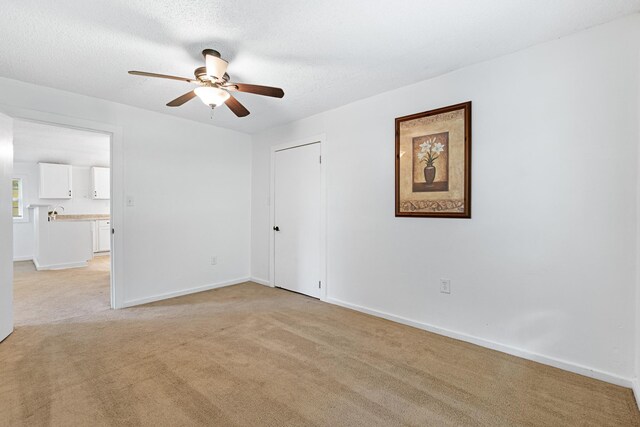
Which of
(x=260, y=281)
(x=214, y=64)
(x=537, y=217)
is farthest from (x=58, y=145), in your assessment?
(x=537, y=217)

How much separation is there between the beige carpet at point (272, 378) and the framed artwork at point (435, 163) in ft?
3.85

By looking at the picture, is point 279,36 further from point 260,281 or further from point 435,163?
point 260,281

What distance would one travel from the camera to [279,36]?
81.0 inches

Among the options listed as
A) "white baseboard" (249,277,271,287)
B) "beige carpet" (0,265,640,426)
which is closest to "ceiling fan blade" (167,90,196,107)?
"beige carpet" (0,265,640,426)

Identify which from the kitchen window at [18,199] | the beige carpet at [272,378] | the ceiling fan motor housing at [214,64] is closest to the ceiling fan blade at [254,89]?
the ceiling fan motor housing at [214,64]

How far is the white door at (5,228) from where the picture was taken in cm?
257

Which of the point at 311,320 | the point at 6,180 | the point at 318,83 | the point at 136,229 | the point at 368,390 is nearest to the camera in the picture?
the point at 368,390

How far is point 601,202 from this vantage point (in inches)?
77.5

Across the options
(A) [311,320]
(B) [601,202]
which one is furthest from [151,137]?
(B) [601,202]

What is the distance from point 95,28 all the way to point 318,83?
5.59ft

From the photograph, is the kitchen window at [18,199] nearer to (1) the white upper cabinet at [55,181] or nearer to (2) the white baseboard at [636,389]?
(1) the white upper cabinet at [55,181]

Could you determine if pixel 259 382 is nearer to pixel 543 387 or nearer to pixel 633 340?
pixel 543 387

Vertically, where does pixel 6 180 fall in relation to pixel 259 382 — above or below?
above

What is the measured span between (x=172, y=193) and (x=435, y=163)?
3186mm
